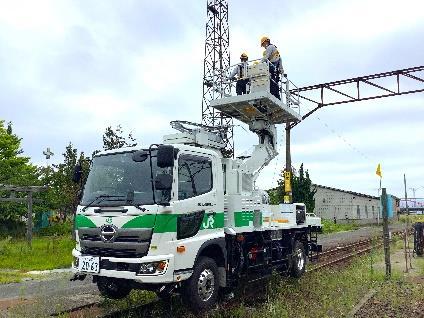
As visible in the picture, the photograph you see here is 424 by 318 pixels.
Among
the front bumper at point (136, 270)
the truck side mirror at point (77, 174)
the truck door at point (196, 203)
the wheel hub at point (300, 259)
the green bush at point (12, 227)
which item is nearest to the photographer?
the front bumper at point (136, 270)

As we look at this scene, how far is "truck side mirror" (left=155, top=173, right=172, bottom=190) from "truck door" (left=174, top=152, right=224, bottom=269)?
1.32 feet

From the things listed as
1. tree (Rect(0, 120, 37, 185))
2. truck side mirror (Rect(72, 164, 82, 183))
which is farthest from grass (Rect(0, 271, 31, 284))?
tree (Rect(0, 120, 37, 185))

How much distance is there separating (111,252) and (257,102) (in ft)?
16.2

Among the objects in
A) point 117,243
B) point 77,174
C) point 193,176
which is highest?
point 77,174

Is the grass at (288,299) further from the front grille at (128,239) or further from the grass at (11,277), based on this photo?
the grass at (11,277)

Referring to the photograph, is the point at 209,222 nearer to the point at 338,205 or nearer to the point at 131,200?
the point at 131,200

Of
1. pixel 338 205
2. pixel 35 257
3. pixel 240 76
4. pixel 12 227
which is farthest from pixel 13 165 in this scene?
pixel 338 205

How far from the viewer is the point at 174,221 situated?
21.5ft

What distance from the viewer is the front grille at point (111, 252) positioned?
6.36 metres

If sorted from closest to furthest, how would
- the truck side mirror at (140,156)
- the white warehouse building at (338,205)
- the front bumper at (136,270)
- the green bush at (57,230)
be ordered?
the front bumper at (136,270), the truck side mirror at (140,156), the green bush at (57,230), the white warehouse building at (338,205)

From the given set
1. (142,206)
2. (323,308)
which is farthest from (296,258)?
(142,206)

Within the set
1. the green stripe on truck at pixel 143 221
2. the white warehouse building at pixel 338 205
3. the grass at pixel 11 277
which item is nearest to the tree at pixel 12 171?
the grass at pixel 11 277

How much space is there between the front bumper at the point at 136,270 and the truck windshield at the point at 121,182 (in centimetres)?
85

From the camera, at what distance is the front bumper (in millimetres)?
6234
